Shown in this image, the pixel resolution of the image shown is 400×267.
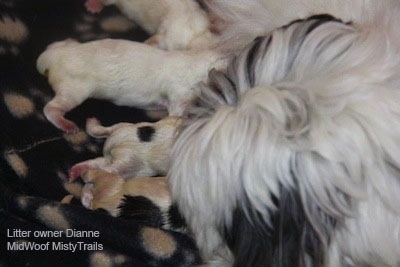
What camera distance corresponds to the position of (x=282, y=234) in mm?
1143

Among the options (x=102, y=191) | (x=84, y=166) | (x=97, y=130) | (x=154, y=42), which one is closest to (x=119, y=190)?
(x=102, y=191)

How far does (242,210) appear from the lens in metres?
1.16

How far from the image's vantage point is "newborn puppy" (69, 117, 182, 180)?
5.51 ft

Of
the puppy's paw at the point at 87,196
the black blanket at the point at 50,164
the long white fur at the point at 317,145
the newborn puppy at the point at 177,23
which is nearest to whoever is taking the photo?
the long white fur at the point at 317,145

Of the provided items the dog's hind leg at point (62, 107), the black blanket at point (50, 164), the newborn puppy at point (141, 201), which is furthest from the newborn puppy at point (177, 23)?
the newborn puppy at point (141, 201)

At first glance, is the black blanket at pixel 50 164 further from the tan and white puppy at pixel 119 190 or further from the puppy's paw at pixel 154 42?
the puppy's paw at pixel 154 42

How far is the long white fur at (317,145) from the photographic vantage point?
1.11 metres

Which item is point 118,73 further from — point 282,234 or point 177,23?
point 282,234

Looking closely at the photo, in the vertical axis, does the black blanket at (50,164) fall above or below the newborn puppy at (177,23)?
below

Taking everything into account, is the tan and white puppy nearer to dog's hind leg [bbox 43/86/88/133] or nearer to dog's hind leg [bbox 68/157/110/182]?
dog's hind leg [bbox 68/157/110/182]

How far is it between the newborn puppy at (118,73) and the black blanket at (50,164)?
6cm

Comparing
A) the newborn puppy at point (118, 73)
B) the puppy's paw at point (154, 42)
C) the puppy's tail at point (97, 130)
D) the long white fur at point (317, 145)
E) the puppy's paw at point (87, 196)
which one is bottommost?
the long white fur at point (317, 145)

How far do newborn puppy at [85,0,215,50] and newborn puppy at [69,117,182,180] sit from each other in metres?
0.44

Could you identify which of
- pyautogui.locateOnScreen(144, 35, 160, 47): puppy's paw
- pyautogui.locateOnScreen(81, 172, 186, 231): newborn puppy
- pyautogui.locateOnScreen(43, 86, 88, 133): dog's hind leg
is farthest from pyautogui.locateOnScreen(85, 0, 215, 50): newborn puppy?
pyautogui.locateOnScreen(81, 172, 186, 231): newborn puppy
